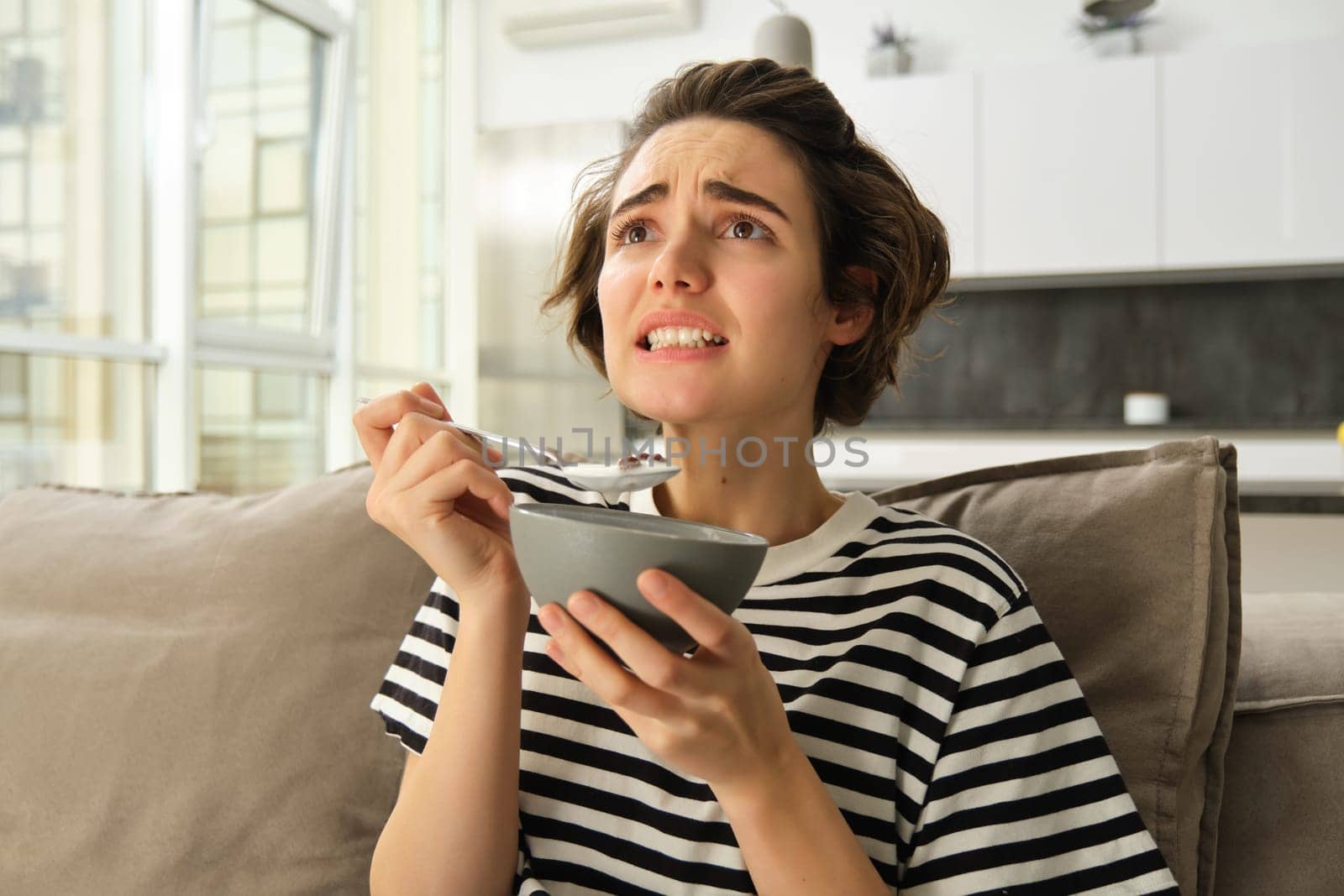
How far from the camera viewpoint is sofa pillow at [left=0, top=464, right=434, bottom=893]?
1090 millimetres

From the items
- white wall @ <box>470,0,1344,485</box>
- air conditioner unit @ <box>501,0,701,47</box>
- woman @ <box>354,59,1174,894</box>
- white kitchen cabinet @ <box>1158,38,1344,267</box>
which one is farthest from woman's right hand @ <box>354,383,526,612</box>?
air conditioner unit @ <box>501,0,701,47</box>

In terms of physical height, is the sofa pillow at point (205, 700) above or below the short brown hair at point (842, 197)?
below

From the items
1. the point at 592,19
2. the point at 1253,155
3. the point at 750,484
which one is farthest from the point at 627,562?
the point at 592,19

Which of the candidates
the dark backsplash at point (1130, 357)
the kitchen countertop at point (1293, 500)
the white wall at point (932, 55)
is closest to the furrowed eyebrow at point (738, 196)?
the kitchen countertop at point (1293, 500)

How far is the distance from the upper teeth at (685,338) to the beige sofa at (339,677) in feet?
1.27

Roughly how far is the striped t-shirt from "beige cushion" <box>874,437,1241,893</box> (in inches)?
4.1

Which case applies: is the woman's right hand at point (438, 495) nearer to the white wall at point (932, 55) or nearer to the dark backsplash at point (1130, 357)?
the white wall at point (932, 55)

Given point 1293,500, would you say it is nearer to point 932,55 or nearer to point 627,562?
point 627,562

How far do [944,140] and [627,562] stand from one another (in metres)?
4.15

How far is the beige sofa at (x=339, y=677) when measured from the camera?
3.20ft

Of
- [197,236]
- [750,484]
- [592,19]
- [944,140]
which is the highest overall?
[592,19]

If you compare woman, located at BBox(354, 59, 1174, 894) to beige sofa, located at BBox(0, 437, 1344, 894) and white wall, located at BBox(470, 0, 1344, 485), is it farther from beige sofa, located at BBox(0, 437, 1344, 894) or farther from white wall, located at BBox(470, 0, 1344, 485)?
white wall, located at BBox(470, 0, 1344, 485)

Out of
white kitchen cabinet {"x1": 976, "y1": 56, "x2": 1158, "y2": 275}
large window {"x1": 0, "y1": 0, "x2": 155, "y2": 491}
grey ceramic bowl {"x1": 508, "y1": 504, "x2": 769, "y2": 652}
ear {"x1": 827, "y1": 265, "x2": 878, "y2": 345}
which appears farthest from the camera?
white kitchen cabinet {"x1": 976, "y1": 56, "x2": 1158, "y2": 275}

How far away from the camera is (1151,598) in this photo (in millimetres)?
1020
